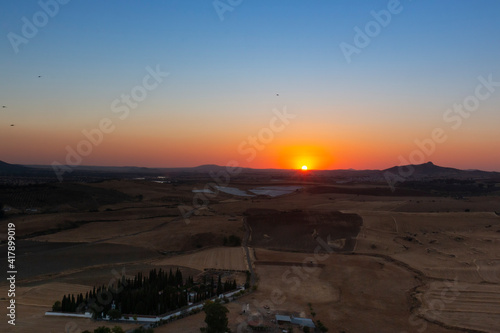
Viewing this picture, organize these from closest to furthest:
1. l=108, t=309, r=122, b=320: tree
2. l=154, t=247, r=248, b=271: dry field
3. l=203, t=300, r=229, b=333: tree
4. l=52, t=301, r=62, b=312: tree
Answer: l=203, t=300, r=229, b=333: tree
l=108, t=309, r=122, b=320: tree
l=52, t=301, r=62, b=312: tree
l=154, t=247, r=248, b=271: dry field

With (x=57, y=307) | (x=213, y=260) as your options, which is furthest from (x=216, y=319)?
(x=213, y=260)

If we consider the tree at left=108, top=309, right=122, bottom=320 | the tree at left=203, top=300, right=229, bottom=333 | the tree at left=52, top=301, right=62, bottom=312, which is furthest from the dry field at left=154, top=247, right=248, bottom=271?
the tree at left=203, top=300, right=229, bottom=333

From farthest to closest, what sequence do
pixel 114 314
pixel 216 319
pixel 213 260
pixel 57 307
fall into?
pixel 213 260
pixel 57 307
pixel 114 314
pixel 216 319

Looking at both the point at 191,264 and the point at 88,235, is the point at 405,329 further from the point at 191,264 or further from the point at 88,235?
the point at 88,235

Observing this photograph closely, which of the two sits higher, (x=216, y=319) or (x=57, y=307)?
(x=216, y=319)

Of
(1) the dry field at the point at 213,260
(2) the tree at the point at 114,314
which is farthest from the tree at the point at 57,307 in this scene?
(1) the dry field at the point at 213,260

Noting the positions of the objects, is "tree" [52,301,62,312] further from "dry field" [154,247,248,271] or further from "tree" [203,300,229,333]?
"dry field" [154,247,248,271]

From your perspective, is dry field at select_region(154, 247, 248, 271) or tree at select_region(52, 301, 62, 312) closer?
tree at select_region(52, 301, 62, 312)

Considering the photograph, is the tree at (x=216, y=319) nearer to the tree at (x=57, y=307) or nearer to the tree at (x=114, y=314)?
the tree at (x=114, y=314)

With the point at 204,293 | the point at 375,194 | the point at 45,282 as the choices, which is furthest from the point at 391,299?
the point at 375,194

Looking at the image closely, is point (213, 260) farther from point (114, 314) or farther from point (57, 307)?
point (57, 307)

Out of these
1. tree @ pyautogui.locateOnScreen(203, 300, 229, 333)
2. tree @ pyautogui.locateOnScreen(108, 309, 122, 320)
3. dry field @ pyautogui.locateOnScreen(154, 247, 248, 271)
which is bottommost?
dry field @ pyautogui.locateOnScreen(154, 247, 248, 271)
